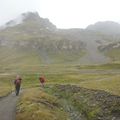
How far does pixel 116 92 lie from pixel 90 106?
7.95m

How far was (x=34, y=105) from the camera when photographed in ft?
141

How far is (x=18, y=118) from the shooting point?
38000mm

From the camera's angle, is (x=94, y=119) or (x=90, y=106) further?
(x=90, y=106)

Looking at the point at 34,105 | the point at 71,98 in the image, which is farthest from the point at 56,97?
the point at 34,105

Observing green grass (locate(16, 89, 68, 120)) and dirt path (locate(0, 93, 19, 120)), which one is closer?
green grass (locate(16, 89, 68, 120))

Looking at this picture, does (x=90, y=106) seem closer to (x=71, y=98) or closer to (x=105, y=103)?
(x=105, y=103)

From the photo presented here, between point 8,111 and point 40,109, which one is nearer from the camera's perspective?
point 40,109

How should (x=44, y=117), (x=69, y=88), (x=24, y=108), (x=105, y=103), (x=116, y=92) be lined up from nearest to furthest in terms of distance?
(x=44, y=117)
(x=24, y=108)
(x=105, y=103)
(x=116, y=92)
(x=69, y=88)

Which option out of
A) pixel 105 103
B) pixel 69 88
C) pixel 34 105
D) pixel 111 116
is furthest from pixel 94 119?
pixel 69 88

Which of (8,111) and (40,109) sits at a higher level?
(40,109)

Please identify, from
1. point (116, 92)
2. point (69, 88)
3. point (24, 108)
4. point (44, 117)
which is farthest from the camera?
point (69, 88)

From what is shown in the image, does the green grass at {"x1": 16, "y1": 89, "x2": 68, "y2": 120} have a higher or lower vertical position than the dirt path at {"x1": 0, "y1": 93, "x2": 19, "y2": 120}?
higher

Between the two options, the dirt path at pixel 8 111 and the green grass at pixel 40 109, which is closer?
the green grass at pixel 40 109

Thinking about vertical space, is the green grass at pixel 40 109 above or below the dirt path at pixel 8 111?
above
